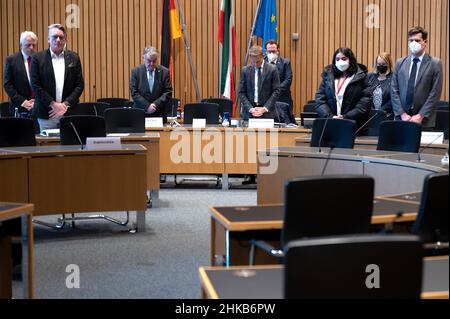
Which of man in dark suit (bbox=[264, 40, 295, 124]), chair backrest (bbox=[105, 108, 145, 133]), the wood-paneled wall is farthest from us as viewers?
the wood-paneled wall

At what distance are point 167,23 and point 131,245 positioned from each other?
7193 mm

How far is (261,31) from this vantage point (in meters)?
12.9

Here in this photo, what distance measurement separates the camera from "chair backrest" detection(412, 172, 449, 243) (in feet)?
11.2

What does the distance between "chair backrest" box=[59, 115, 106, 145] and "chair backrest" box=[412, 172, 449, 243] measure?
4.29m

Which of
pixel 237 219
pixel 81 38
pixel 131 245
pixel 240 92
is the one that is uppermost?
pixel 81 38

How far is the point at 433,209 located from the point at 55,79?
5.43 metres

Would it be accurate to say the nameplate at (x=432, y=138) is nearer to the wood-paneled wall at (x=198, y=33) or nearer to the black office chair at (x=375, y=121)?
the black office chair at (x=375, y=121)

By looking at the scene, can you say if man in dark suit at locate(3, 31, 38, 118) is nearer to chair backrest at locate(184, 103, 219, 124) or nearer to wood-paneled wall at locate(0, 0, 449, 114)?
chair backrest at locate(184, 103, 219, 124)

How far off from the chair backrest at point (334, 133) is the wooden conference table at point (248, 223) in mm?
2734

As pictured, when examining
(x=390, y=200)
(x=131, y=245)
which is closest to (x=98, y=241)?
(x=131, y=245)

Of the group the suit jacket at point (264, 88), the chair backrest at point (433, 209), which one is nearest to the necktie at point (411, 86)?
the suit jacket at point (264, 88)

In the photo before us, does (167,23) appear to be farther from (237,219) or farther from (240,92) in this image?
(237,219)

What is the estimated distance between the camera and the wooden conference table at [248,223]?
360 centimetres

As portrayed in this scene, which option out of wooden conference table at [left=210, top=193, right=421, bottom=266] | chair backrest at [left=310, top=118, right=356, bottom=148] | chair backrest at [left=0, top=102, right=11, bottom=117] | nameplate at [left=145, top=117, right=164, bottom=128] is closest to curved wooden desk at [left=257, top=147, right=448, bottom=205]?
chair backrest at [left=310, top=118, right=356, bottom=148]
